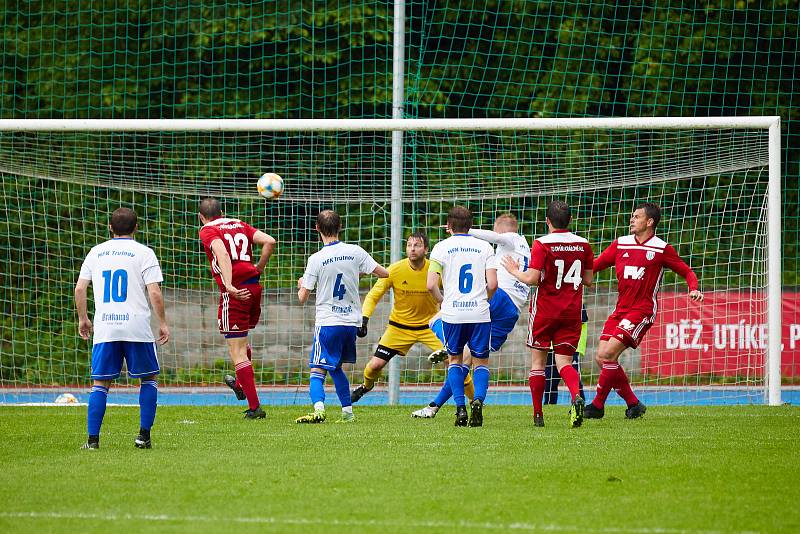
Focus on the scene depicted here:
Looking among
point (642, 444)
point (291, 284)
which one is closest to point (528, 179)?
point (291, 284)

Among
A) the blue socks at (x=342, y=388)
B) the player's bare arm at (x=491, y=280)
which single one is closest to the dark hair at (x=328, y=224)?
the blue socks at (x=342, y=388)

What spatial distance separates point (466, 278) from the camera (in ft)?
33.3

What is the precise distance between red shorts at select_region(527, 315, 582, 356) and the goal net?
4.14m

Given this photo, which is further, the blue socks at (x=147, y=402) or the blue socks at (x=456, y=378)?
the blue socks at (x=456, y=378)

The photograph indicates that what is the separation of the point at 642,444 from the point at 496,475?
1.99 metres

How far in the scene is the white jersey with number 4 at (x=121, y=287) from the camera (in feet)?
27.0

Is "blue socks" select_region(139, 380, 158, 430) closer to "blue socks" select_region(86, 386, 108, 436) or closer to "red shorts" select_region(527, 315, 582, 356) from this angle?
"blue socks" select_region(86, 386, 108, 436)

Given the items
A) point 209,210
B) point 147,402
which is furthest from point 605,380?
point 147,402

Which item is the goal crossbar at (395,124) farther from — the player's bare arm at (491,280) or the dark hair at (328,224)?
the player's bare arm at (491,280)

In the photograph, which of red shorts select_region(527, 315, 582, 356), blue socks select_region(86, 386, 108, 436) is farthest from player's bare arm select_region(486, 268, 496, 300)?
blue socks select_region(86, 386, 108, 436)

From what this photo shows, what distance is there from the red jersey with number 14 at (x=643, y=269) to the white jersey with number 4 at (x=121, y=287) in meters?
4.16

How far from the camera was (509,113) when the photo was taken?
20.0m

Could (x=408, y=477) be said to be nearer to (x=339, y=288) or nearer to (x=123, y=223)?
(x=123, y=223)

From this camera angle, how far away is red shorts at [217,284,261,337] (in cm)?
1116
